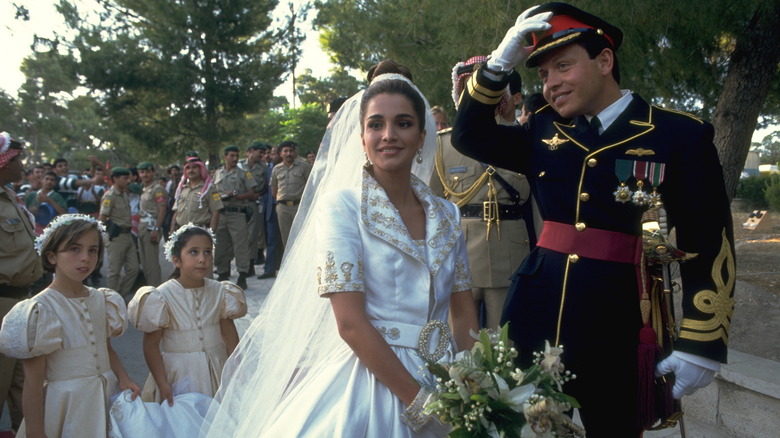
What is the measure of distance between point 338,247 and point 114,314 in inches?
90.8

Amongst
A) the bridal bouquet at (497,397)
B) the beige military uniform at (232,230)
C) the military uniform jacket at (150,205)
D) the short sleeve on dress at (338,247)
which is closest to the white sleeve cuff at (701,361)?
the bridal bouquet at (497,397)

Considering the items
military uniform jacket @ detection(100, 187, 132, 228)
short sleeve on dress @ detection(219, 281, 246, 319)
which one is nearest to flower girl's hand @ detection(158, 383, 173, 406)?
short sleeve on dress @ detection(219, 281, 246, 319)

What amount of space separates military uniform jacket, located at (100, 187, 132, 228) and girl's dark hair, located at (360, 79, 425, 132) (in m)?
7.48

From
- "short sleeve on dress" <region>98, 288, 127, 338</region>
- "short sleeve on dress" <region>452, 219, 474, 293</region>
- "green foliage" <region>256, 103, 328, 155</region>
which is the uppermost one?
"green foliage" <region>256, 103, 328, 155</region>

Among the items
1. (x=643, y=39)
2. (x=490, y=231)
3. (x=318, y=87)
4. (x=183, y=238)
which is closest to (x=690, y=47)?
(x=643, y=39)

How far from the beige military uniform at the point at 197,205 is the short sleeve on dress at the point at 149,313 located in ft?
16.9

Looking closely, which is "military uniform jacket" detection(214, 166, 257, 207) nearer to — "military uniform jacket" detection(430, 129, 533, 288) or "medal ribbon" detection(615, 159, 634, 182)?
"military uniform jacket" detection(430, 129, 533, 288)

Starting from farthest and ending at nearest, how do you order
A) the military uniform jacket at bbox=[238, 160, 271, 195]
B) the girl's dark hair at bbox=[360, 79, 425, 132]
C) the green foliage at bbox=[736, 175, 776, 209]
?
1. the green foliage at bbox=[736, 175, 776, 209]
2. the military uniform jacket at bbox=[238, 160, 271, 195]
3. the girl's dark hair at bbox=[360, 79, 425, 132]

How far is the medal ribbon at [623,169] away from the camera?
2.09 metres

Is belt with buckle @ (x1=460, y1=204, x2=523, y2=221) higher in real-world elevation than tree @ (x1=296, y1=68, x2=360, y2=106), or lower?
lower

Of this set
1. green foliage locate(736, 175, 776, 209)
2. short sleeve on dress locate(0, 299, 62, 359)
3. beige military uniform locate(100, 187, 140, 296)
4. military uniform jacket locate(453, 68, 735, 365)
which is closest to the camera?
military uniform jacket locate(453, 68, 735, 365)

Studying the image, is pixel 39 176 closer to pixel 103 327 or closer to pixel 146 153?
pixel 103 327

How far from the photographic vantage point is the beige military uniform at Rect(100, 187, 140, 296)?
28.3 feet

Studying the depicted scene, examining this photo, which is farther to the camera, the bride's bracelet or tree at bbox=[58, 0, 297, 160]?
tree at bbox=[58, 0, 297, 160]
